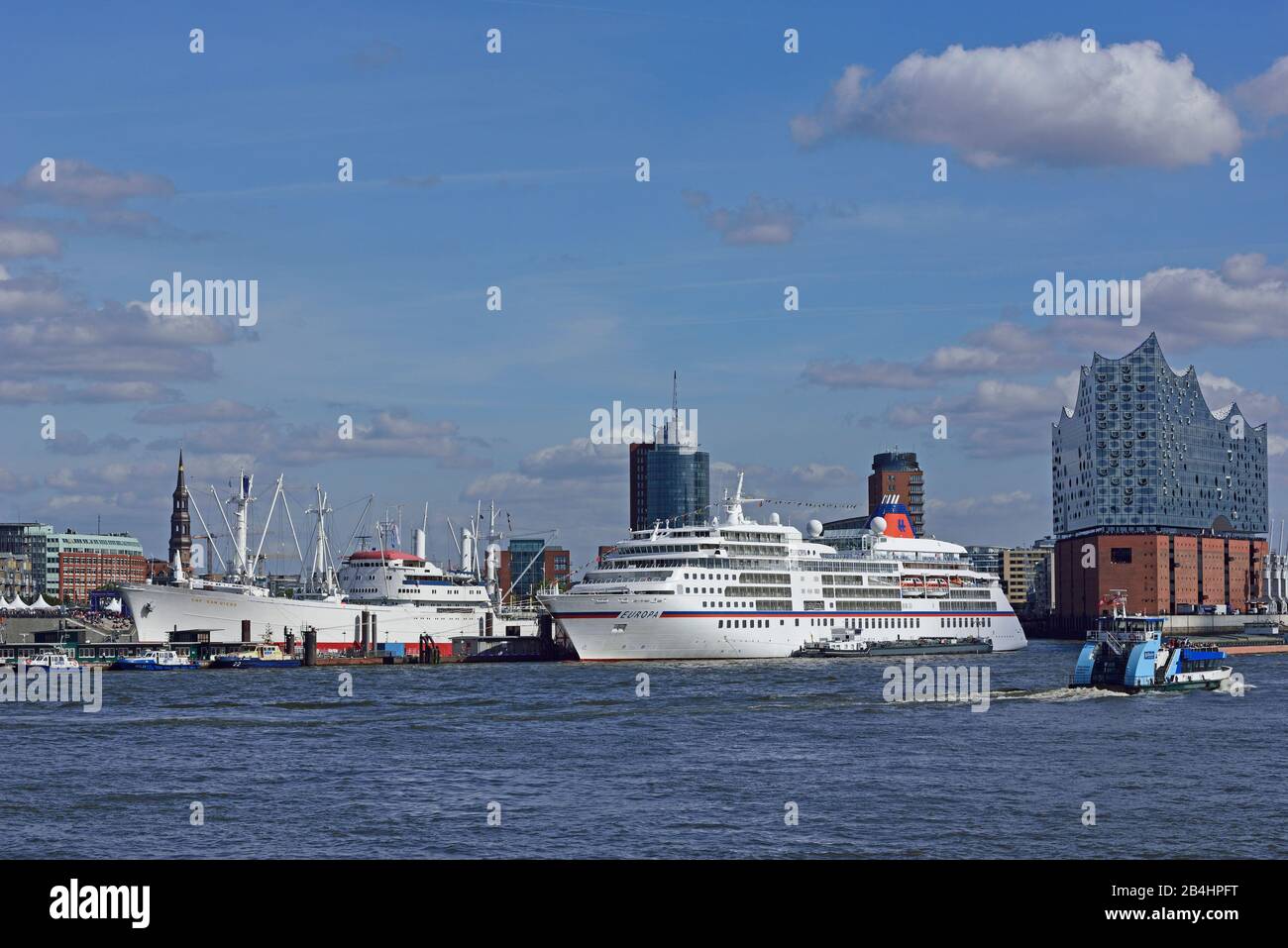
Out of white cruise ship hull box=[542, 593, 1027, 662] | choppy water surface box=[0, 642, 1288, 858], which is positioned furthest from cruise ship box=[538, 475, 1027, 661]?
choppy water surface box=[0, 642, 1288, 858]

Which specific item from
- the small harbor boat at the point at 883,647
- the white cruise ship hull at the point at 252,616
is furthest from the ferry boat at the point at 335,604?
the small harbor boat at the point at 883,647

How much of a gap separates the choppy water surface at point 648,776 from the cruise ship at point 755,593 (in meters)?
32.6

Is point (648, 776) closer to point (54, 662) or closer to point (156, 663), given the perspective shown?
point (54, 662)

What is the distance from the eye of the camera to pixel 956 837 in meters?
30.9

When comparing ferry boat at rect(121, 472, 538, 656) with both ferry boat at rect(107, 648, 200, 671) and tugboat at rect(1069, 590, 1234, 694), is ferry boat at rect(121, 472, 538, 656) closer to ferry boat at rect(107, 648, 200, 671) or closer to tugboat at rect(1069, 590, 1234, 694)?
ferry boat at rect(107, 648, 200, 671)

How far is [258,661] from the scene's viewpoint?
107 metres

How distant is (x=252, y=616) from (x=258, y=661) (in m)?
13.8

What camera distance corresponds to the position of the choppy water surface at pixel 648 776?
30.9 m

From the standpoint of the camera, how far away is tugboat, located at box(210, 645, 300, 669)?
347 ft

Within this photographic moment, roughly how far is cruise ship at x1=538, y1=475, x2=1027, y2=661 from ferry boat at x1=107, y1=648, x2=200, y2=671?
2584 centimetres

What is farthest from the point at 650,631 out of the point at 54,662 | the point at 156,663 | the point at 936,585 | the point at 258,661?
the point at 54,662

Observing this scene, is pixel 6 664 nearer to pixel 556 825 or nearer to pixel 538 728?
pixel 538 728

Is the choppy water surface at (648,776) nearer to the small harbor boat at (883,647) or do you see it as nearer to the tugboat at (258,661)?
the tugboat at (258,661)
